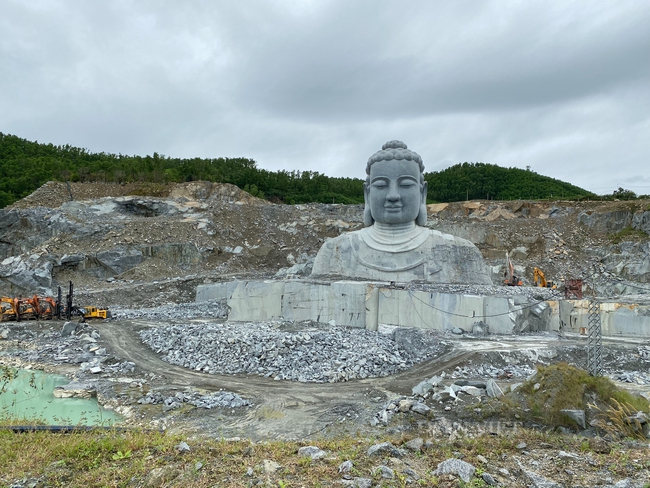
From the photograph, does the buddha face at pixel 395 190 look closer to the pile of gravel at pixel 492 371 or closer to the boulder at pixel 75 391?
the pile of gravel at pixel 492 371

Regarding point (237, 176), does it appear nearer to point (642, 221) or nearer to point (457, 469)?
point (642, 221)

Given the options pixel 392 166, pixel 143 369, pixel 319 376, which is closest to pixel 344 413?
pixel 319 376

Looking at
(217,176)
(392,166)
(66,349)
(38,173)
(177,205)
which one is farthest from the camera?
(217,176)

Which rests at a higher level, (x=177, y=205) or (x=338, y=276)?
(x=177, y=205)

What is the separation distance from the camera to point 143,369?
9086 mm

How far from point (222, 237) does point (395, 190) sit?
15037 millimetres

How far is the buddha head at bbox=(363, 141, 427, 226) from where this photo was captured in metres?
13.4

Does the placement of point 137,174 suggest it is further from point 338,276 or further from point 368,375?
point 368,375

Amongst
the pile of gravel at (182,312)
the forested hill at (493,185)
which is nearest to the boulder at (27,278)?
the pile of gravel at (182,312)

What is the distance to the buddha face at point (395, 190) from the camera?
13391 millimetres

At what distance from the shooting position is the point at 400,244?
44.5ft

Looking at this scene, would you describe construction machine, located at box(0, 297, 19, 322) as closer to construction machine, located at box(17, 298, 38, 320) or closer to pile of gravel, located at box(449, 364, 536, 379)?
construction machine, located at box(17, 298, 38, 320)

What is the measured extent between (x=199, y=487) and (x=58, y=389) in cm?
557

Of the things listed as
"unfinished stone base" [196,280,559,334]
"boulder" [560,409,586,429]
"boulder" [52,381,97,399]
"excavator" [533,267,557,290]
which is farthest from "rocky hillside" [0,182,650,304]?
"boulder" [560,409,586,429]
